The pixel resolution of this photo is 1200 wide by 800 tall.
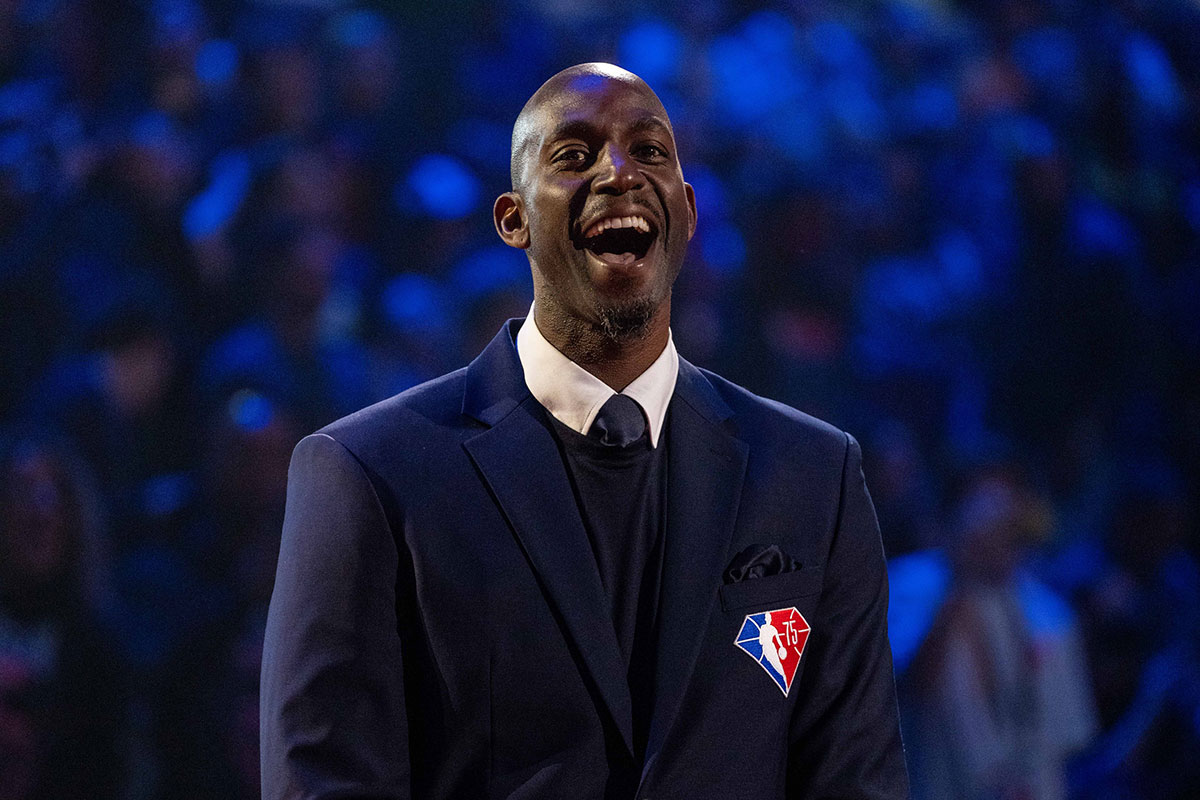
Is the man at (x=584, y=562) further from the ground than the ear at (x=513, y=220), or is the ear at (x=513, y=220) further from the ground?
the ear at (x=513, y=220)

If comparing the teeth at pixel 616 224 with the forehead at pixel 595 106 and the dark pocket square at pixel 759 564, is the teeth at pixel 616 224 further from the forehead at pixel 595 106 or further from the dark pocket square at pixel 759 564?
the dark pocket square at pixel 759 564

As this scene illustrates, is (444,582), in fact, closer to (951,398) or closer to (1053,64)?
(951,398)

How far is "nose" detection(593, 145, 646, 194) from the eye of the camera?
1.39m

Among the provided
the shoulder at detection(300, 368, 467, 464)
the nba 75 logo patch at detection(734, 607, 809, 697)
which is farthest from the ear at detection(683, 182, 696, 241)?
the nba 75 logo patch at detection(734, 607, 809, 697)

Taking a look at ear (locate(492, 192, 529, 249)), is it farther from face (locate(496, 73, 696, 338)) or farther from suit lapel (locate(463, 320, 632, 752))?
suit lapel (locate(463, 320, 632, 752))

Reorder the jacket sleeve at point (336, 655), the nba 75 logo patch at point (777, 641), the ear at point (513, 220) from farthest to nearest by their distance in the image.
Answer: the ear at point (513, 220) → the nba 75 logo patch at point (777, 641) → the jacket sleeve at point (336, 655)

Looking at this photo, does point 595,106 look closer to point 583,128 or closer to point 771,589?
point 583,128

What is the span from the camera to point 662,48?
323 cm

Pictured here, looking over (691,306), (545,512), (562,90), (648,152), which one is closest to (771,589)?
(545,512)

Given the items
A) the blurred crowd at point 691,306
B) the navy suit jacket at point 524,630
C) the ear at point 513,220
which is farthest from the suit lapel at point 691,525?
the blurred crowd at point 691,306

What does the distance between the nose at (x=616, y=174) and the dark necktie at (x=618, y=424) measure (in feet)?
0.77

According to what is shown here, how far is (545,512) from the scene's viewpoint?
4.42 feet

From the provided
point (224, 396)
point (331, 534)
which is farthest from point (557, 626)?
point (224, 396)

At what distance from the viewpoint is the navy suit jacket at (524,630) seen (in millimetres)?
1263
